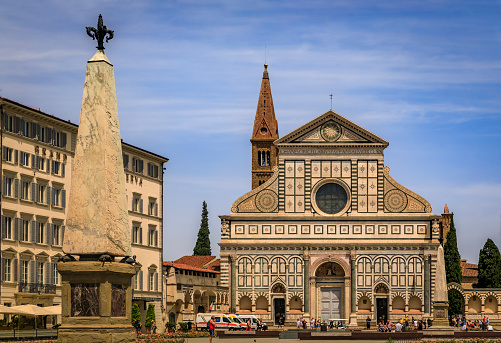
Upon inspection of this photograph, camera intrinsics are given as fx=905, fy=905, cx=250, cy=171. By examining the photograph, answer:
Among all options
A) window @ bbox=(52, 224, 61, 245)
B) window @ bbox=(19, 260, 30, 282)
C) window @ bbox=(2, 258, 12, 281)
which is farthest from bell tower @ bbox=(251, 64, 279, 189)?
window @ bbox=(2, 258, 12, 281)

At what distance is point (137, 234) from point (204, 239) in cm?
4986

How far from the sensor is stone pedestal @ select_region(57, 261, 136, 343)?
20109 mm

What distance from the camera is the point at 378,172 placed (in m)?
76.1

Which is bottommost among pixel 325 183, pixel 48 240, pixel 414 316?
pixel 414 316

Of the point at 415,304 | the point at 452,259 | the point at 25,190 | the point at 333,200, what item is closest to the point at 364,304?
the point at 415,304

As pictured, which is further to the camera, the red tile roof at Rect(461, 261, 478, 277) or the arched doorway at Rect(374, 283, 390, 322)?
the red tile roof at Rect(461, 261, 478, 277)

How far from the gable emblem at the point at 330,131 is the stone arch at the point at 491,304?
18.8m

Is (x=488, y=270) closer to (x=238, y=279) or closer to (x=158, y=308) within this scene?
(x=238, y=279)

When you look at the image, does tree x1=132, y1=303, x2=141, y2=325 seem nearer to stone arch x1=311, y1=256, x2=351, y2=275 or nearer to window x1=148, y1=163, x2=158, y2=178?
window x1=148, y1=163, x2=158, y2=178

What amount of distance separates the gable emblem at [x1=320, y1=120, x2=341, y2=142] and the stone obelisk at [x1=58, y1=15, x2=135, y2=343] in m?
56.5

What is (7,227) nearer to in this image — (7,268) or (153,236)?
(7,268)

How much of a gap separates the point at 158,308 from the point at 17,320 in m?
20.8

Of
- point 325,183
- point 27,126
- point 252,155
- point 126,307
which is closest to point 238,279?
point 325,183

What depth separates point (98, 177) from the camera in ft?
67.4
